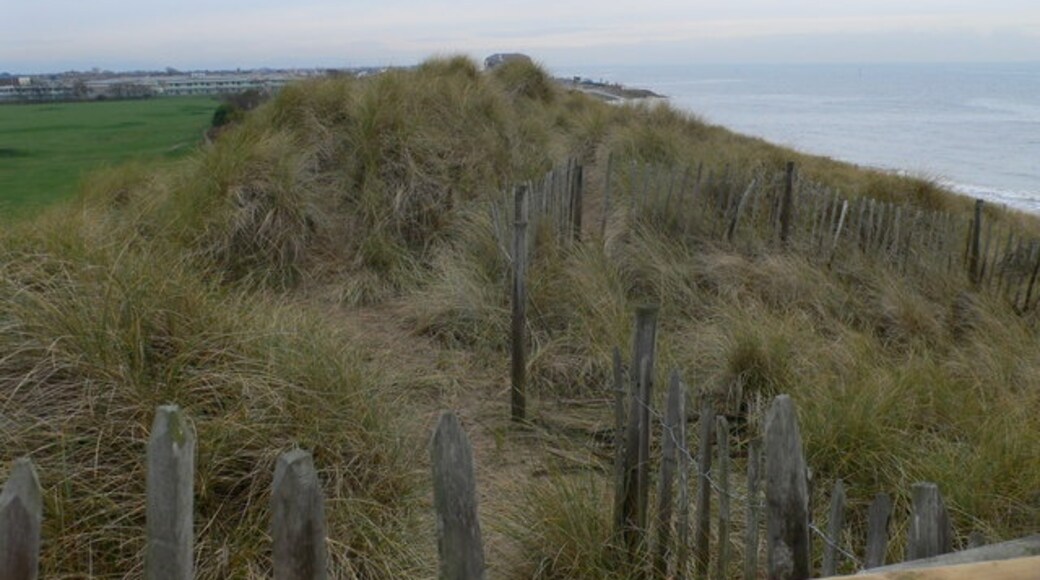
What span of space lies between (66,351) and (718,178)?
23.0ft

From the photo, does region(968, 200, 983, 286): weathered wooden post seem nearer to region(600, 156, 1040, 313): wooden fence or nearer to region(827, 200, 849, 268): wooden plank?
region(600, 156, 1040, 313): wooden fence

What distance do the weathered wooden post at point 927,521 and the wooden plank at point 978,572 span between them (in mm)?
652

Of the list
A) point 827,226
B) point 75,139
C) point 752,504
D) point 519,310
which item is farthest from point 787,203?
point 75,139

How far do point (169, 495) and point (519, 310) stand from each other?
364 centimetres

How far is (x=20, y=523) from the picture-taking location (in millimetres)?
1601

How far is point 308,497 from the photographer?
171 centimetres

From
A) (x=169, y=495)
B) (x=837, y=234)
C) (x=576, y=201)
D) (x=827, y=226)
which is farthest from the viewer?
(x=827, y=226)

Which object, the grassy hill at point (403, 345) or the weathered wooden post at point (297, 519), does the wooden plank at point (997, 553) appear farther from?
the grassy hill at point (403, 345)

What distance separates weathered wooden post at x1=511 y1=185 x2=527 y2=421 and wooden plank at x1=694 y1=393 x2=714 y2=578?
236cm

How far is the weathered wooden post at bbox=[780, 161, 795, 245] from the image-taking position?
9.05 meters

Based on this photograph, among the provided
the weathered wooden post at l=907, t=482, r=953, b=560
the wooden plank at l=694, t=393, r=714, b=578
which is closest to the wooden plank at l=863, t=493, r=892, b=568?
the weathered wooden post at l=907, t=482, r=953, b=560

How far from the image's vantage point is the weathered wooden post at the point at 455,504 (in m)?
1.84

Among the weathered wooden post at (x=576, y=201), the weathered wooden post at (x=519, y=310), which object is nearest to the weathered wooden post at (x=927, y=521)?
the weathered wooden post at (x=519, y=310)

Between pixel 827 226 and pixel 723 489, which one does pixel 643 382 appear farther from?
pixel 827 226
